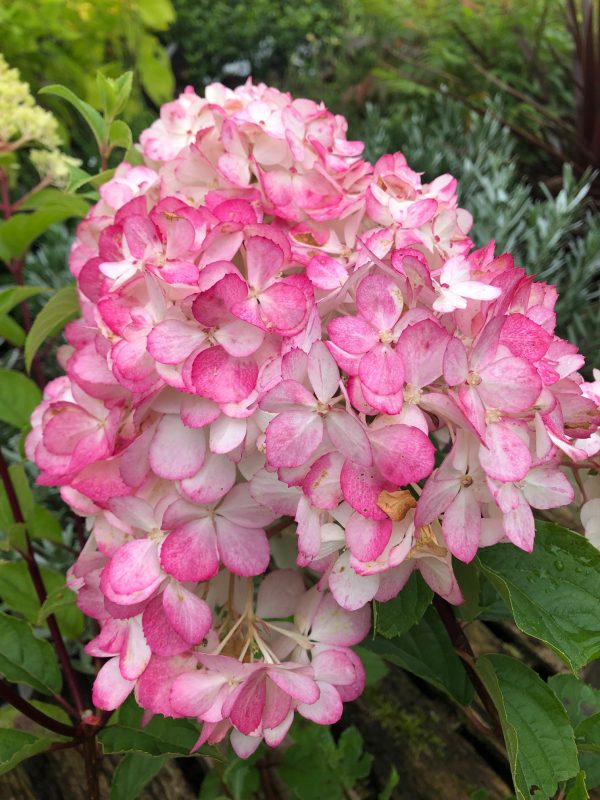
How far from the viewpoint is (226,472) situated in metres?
0.44

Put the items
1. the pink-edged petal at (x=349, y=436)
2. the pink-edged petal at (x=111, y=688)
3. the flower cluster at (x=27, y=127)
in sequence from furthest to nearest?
the flower cluster at (x=27, y=127) < the pink-edged petal at (x=111, y=688) < the pink-edged petal at (x=349, y=436)

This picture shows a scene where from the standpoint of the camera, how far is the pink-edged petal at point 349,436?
364 mm

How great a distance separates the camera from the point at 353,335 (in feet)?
1.28

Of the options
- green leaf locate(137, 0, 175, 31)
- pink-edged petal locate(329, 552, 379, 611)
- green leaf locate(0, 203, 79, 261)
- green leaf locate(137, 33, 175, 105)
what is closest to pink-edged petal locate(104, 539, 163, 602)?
pink-edged petal locate(329, 552, 379, 611)

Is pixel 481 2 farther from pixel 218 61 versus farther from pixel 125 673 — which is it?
pixel 125 673

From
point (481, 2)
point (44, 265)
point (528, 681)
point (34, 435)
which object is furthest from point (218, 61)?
point (528, 681)

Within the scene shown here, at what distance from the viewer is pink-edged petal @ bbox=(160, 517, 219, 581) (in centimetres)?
41

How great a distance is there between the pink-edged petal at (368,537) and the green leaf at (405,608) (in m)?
0.08

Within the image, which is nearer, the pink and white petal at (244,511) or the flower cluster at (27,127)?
the pink and white petal at (244,511)

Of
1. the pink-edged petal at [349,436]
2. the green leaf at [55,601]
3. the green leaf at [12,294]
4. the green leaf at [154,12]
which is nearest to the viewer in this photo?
the pink-edged petal at [349,436]

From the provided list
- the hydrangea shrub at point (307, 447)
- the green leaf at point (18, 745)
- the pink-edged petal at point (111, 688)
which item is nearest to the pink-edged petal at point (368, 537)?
the hydrangea shrub at point (307, 447)

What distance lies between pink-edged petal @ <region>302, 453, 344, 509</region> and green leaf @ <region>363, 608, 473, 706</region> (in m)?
0.23

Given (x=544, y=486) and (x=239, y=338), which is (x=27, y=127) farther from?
(x=544, y=486)

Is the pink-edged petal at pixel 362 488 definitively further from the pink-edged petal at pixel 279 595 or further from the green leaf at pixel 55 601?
the green leaf at pixel 55 601
